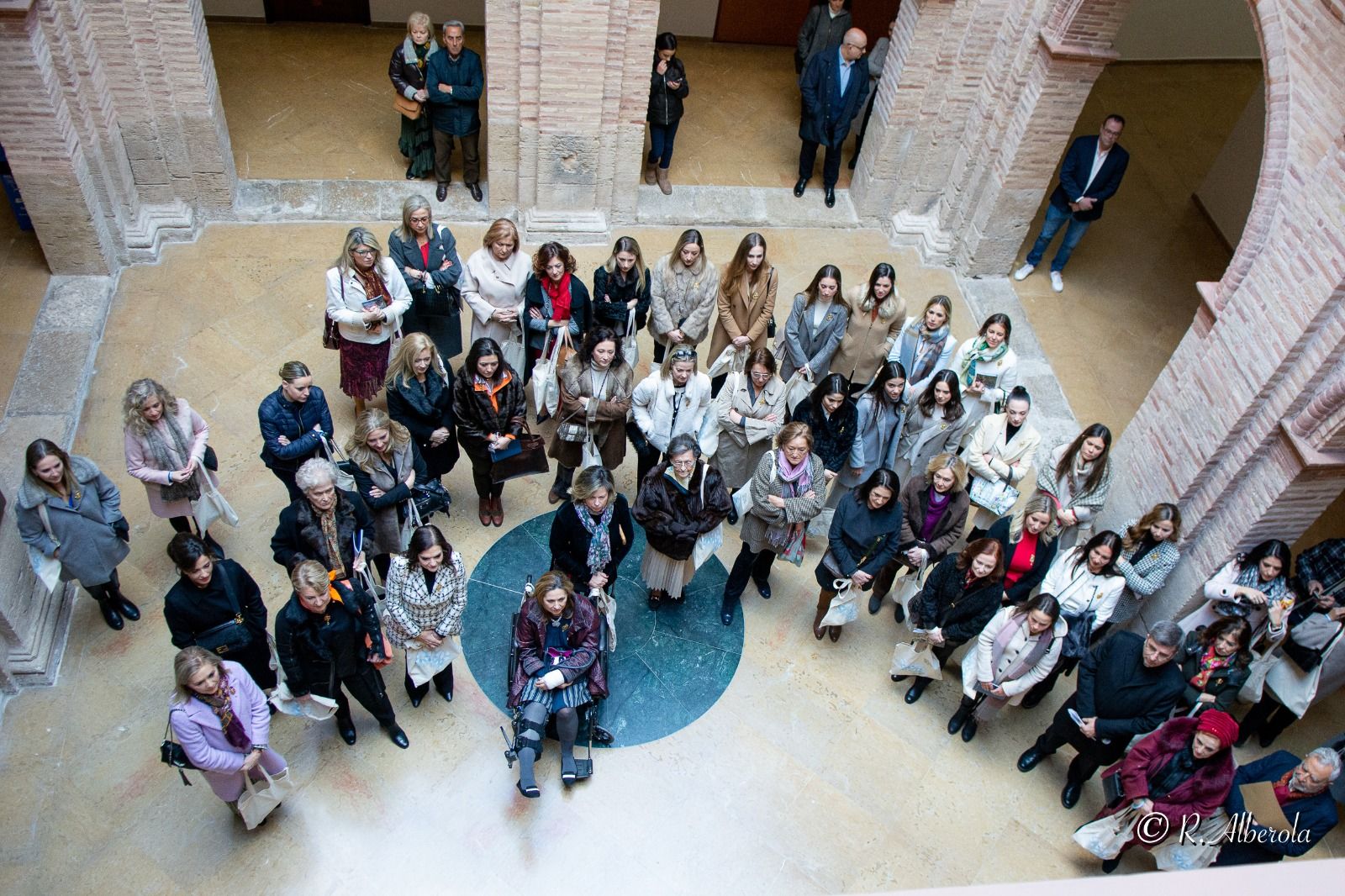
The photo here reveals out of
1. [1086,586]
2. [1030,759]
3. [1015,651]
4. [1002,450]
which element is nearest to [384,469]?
[1015,651]

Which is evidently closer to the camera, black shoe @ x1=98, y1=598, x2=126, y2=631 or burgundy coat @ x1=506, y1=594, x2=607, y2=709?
burgundy coat @ x1=506, y1=594, x2=607, y2=709

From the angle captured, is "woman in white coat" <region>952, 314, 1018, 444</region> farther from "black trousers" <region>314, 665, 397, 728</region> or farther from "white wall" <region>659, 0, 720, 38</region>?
"white wall" <region>659, 0, 720, 38</region>

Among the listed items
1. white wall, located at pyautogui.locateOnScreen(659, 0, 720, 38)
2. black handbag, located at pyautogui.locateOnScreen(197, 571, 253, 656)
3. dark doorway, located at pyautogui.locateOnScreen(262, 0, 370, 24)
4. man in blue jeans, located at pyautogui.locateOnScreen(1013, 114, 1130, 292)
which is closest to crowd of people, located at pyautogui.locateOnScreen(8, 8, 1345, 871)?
black handbag, located at pyautogui.locateOnScreen(197, 571, 253, 656)

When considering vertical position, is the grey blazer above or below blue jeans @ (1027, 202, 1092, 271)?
above

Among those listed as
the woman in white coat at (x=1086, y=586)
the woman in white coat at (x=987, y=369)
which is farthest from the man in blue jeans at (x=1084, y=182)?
the woman in white coat at (x=1086, y=586)

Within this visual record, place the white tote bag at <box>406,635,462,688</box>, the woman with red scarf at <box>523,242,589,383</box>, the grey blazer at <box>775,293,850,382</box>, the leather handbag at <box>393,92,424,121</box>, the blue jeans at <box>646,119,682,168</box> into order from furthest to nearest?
1. the blue jeans at <box>646,119,682,168</box>
2. the leather handbag at <box>393,92,424,121</box>
3. the grey blazer at <box>775,293,850,382</box>
4. the woman with red scarf at <box>523,242,589,383</box>
5. the white tote bag at <box>406,635,462,688</box>

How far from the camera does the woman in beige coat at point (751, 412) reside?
7211 mm

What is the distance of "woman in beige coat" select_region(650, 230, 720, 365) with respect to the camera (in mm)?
7836

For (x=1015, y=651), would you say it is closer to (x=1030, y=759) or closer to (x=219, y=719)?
(x=1030, y=759)

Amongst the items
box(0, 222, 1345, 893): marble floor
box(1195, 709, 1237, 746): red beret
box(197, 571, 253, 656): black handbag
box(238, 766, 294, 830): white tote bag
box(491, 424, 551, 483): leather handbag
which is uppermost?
box(1195, 709, 1237, 746): red beret

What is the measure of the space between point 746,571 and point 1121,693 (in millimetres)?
2433

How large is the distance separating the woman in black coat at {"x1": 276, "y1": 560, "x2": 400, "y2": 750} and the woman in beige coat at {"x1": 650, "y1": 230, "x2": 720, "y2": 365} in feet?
10.4

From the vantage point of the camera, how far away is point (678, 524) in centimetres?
673

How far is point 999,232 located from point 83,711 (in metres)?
8.70
